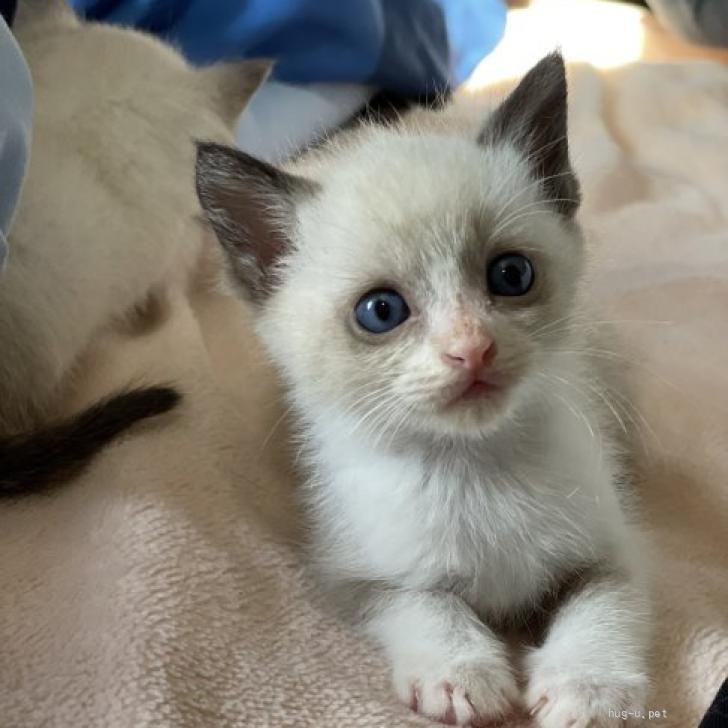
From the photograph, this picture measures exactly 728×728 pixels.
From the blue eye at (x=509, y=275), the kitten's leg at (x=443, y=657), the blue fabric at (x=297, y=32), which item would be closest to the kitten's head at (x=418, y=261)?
the blue eye at (x=509, y=275)

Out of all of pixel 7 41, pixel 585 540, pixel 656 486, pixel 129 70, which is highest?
pixel 7 41

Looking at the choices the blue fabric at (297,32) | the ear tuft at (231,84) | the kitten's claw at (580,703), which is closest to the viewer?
the kitten's claw at (580,703)

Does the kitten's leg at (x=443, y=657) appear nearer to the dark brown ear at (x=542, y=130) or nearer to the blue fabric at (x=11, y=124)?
the dark brown ear at (x=542, y=130)

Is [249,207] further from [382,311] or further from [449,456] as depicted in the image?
[449,456]

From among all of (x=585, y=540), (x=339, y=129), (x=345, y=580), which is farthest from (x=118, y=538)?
(x=339, y=129)

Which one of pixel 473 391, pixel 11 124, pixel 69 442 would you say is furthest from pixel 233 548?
pixel 11 124

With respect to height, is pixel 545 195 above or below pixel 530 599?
above

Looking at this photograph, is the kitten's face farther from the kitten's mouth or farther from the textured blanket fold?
the textured blanket fold

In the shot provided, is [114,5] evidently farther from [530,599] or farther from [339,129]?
[530,599]
